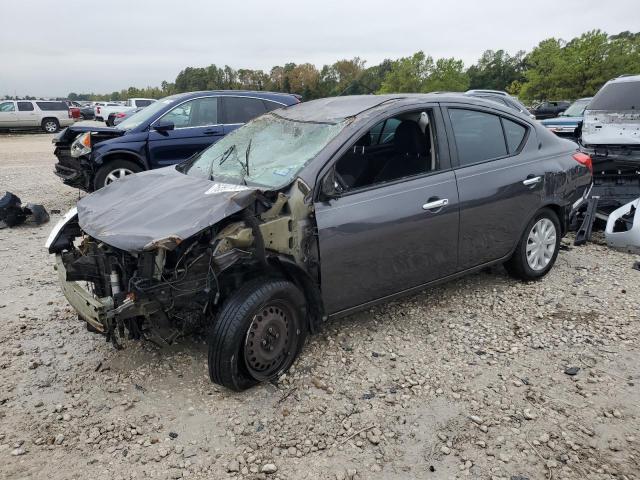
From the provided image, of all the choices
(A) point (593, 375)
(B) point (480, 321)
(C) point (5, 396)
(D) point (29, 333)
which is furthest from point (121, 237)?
(A) point (593, 375)

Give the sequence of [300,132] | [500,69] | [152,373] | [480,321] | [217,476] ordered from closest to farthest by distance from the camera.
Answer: [217,476] → [152,373] → [300,132] → [480,321] → [500,69]

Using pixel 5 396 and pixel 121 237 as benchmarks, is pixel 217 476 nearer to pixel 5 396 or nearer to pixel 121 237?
pixel 121 237

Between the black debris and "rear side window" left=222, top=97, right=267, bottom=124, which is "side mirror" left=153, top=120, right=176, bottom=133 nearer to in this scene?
"rear side window" left=222, top=97, right=267, bottom=124

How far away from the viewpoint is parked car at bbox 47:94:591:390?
9.74ft

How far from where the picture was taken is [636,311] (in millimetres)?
4262

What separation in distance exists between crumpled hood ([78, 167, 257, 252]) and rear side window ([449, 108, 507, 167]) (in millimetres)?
1811

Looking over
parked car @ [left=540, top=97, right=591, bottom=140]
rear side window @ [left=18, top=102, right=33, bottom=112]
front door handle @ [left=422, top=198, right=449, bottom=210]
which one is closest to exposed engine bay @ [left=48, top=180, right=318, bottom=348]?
front door handle @ [left=422, top=198, right=449, bottom=210]

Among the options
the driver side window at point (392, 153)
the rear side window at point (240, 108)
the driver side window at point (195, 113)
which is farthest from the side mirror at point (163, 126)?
the driver side window at point (392, 153)

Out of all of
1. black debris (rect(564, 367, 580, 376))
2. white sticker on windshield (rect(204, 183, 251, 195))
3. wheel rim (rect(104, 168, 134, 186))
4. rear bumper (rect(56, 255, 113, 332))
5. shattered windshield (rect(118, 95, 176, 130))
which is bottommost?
black debris (rect(564, 367, 580, 376))

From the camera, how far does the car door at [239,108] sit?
847 centimetres

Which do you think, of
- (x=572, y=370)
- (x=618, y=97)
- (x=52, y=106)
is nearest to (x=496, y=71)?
(x=52, y=106)

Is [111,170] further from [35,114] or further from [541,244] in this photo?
[35,114]

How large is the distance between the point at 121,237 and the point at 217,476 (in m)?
1.41

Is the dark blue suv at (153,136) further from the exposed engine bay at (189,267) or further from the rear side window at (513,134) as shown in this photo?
the exposed engine bay at (189,267)
